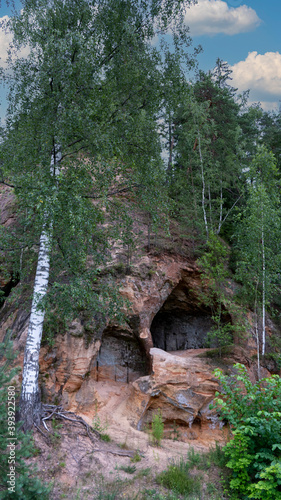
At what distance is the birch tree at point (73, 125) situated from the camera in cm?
712

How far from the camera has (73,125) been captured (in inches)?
294

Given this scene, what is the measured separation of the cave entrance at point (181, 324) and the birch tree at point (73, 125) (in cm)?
731

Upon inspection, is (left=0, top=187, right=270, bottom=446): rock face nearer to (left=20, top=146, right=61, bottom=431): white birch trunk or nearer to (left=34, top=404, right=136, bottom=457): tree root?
(left=34, top=404, right=136, bottom=457): tree root

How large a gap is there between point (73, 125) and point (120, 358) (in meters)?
8.16

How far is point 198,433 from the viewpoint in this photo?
1051cm

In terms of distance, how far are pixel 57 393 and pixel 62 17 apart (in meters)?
9.98

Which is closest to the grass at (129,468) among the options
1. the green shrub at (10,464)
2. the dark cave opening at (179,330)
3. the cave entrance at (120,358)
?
the green shrub at (10,464)

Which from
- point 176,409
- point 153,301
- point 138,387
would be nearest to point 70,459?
point 138,387

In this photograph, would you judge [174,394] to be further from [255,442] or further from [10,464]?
[10,464]

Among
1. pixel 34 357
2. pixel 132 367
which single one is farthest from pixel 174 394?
pixel 34 357

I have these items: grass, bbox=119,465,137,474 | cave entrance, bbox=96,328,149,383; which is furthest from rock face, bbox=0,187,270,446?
grass, bbox=119,465,137,474

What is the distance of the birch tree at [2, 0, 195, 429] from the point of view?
23.4 feet

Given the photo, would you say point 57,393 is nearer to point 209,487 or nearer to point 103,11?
point 209,487

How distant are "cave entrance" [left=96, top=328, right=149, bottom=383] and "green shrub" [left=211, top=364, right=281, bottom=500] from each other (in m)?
5.38
